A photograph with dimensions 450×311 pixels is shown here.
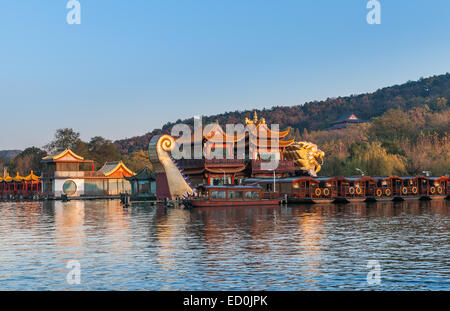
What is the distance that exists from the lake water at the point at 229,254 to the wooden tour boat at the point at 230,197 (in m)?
15.1

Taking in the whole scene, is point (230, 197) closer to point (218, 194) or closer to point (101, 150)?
point (218, 194)

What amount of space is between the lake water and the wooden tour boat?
49.6 ft

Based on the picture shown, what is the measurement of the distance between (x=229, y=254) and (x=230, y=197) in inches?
1412

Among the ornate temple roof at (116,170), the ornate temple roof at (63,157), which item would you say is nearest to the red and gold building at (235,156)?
the ornate temple roof at (116,170)

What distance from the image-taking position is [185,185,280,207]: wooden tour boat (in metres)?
60.6

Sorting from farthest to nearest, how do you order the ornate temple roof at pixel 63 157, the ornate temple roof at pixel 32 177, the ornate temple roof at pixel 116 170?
the ornate temple roof at pixel 32 177 → the ornate temple roof at pixel 116 170 → the ornate temple roof at pixel 63 157

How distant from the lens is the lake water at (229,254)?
20625mm

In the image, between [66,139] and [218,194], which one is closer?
[218,194]

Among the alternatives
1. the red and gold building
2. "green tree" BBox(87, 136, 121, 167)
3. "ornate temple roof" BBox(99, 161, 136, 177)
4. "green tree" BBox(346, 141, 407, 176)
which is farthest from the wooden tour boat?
"green tree" BBox(87, 136, 121, 167)

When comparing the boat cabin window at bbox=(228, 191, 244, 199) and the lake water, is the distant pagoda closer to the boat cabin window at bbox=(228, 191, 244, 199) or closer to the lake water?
the boat cabin window at bbox=(228, 191, 244, 199)

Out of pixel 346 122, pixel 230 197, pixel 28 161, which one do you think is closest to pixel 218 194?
pixel 230 197

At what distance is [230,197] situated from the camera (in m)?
62.7

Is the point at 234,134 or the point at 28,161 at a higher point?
the point at 234,134

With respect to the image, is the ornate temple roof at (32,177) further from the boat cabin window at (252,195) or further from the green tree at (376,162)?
the green tree at (376,162)
